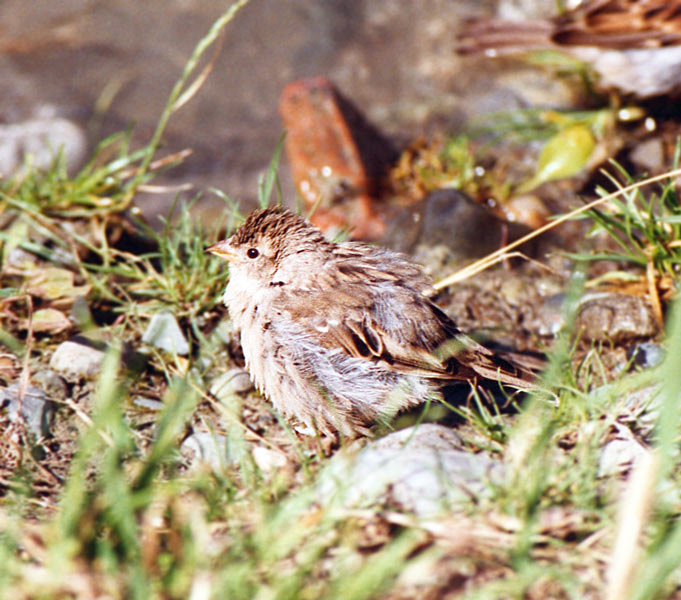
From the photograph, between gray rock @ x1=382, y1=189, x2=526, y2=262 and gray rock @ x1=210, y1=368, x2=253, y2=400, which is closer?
gray rock @ x1=210, y1=368, x2=253, y2=400

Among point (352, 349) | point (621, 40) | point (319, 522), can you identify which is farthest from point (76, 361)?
point (621, 40)

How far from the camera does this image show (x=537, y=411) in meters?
3.28

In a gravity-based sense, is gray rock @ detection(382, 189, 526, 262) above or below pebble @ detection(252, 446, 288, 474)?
above

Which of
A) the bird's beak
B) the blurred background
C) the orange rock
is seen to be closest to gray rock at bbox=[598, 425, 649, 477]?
the bird's beak

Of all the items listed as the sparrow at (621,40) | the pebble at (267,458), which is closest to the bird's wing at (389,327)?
the pebble at (267,458)

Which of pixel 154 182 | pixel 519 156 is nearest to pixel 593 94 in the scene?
pixel 519 156

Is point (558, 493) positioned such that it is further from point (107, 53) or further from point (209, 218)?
point (107, 53)

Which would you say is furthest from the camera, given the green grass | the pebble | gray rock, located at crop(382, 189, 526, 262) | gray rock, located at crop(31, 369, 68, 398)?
gray rock, located at crop(382, 189, 526, 262)

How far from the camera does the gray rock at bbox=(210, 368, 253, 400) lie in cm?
402

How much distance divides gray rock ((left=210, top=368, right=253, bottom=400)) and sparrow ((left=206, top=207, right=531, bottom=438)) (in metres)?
0.41

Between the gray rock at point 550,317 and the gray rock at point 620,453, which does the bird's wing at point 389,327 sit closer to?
the gray rock at point 620,453

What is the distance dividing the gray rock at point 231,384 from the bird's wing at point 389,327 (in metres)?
0.61

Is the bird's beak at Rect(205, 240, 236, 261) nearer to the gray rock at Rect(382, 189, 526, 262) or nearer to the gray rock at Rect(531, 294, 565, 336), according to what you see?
the gray rock at Rect(382, 189, 526, 262)

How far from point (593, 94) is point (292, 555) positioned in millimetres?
5185
